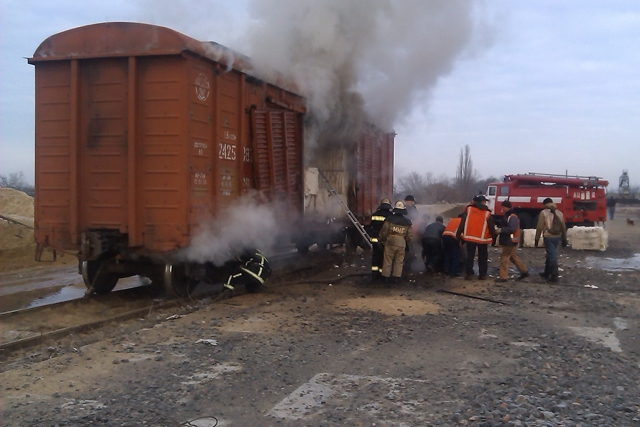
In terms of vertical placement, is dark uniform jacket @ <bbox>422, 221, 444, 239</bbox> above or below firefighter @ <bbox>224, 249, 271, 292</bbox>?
above

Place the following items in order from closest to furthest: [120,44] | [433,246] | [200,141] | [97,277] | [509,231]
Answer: [120,44]
[200,141]
[97,277]
[509,231]
[433,246]

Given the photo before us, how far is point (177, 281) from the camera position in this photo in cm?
821

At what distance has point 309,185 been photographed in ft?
35.1

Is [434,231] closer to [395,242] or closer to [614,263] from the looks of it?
[395,242]

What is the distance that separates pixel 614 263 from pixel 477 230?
592 cm

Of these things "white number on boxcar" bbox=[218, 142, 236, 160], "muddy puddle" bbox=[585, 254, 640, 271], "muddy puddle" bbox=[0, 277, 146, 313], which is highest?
"white number on boxcar" bbox=[218, 142, 236, 160]

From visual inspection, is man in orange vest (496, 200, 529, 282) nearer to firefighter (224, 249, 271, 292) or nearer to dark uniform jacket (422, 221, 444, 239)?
dark uniform jacket (422, 221, 444, 239)

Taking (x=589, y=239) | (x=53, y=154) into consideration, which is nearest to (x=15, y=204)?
(x=53, y=154)

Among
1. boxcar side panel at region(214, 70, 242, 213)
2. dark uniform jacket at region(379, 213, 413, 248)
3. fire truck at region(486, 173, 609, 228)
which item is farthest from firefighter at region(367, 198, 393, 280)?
fire truck at region(486, 173, 609, 228)

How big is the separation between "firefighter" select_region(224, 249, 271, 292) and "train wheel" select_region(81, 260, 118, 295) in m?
1.83

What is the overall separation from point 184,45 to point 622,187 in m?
56.7

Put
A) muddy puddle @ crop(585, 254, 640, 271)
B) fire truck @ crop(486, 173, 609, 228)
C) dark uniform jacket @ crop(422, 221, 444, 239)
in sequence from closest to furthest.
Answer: dark uniform jacket @ crop(422, 221, 444, 239), muddy puddle @ crop(585, 254, 640, 271), fire truck @ crop(486, 173, 609, 228)

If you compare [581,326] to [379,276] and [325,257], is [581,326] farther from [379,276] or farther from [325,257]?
[325,257]

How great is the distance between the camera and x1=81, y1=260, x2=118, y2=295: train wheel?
8320mm
